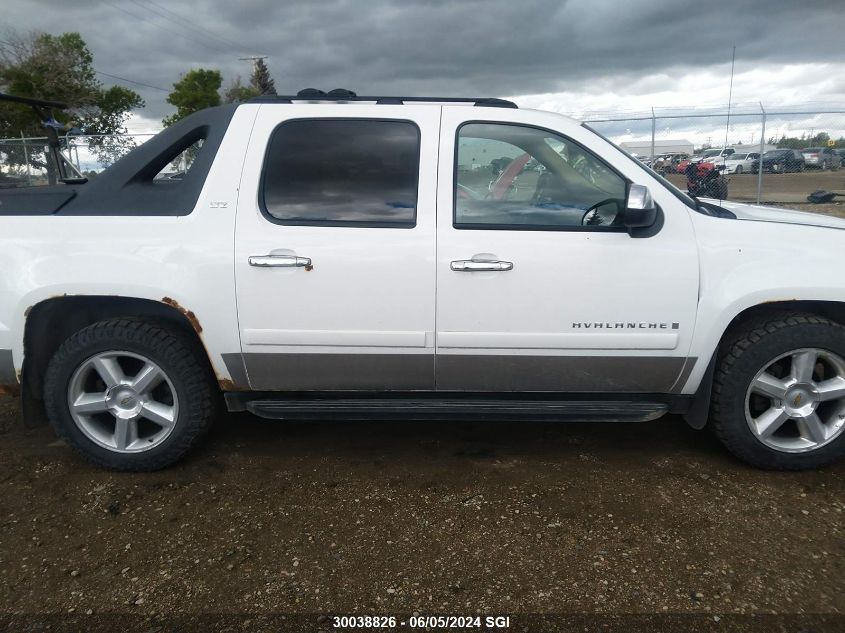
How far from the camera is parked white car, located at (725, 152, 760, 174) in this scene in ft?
48.2

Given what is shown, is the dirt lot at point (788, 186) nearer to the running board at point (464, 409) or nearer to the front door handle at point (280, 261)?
the running board at point (464, 409)

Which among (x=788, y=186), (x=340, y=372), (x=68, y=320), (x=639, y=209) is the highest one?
(x=788, y=186)

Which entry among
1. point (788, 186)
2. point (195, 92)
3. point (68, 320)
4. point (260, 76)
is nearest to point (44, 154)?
point (68, 320)

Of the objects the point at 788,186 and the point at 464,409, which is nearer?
the point at 464,409

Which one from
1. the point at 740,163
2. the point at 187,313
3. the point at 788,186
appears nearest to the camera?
the point at 187,313

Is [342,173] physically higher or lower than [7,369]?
higher

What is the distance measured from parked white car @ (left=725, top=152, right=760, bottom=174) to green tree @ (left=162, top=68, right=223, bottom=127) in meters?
38.2

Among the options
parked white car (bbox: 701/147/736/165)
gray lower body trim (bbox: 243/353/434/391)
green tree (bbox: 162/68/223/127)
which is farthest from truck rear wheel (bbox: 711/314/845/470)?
green tree (bbox: 162/68/223/127)

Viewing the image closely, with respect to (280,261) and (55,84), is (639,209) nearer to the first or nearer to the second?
(280,261)

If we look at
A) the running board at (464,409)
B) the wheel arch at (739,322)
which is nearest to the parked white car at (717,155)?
the wheel arch at (739,322)

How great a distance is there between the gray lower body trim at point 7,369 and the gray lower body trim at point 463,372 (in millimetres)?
1084

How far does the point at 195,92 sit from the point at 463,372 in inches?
1991

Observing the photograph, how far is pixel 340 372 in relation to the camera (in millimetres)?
3057

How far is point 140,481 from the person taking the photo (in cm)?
319
